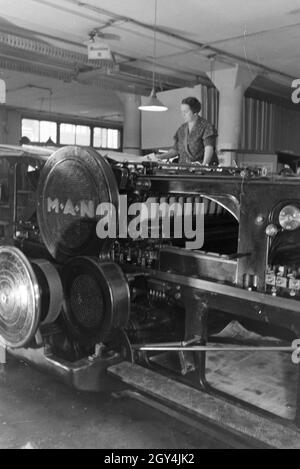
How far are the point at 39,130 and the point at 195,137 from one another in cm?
1277

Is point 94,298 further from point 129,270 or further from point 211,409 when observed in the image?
point 211,409

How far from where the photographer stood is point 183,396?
2121mm

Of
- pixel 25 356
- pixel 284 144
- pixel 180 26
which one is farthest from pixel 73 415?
pixel 284 144

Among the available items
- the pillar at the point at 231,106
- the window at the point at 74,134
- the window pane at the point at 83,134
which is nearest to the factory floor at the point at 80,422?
the pillar at the point at 231,106

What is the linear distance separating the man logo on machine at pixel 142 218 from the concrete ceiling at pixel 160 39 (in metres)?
4.24

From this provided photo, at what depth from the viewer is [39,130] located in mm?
16156

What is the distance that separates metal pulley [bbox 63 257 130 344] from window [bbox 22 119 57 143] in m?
14.1

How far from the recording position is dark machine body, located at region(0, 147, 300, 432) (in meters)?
2.03

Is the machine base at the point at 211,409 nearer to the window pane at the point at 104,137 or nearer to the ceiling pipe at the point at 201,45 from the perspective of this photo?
the ceiling pipe at the point at 201,45

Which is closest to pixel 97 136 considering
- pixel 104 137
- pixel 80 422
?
pixel 104 137

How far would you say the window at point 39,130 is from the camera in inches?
626

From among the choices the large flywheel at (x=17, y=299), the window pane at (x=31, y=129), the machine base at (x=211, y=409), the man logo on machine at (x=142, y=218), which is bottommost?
the machine base at (x=211, y=409)

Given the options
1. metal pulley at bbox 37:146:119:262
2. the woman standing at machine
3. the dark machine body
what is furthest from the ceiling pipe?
metal pulley at bbox 37:146:119:262

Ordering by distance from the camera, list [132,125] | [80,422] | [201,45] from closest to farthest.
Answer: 1. [80,422]
2. [201,45]
3. [132,125]
